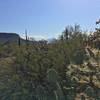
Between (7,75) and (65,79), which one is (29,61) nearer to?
(7,75)

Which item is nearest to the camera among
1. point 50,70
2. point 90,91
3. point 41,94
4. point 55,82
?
point 90,91

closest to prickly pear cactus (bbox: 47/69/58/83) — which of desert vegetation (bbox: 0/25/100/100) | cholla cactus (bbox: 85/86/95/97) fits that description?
desert vegetation (bbox: 0/25/100/100)

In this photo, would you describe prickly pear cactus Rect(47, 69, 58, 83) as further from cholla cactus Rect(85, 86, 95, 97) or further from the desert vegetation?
cholla cactus Rect(85, 86, 95, 97)

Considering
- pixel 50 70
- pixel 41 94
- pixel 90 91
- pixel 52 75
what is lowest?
pixel 41 94

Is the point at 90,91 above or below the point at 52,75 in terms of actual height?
below

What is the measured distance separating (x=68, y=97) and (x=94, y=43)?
4.64 feet

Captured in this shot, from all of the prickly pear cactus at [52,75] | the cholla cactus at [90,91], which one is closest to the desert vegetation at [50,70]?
the prickly pear cactus at [52,75]

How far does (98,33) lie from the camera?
7.83 m

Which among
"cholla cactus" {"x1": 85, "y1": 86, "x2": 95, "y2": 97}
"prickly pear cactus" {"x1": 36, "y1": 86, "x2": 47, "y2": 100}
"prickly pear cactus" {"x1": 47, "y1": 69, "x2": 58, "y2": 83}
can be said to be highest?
"prickly pear cactus" {"x1": 47, "y1": 69, "x2": 58, "y2": 83}

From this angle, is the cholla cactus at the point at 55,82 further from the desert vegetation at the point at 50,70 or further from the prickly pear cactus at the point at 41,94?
the prickly pear cactus at the point at 41,94

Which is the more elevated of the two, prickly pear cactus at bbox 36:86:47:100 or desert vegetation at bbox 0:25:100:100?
desert vegetation at bbox 0:25:100:100

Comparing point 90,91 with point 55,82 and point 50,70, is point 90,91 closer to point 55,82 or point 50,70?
point 50,70

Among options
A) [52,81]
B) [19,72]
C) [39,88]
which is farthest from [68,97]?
[19,72]

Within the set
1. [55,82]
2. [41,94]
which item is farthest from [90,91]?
[41,94]
